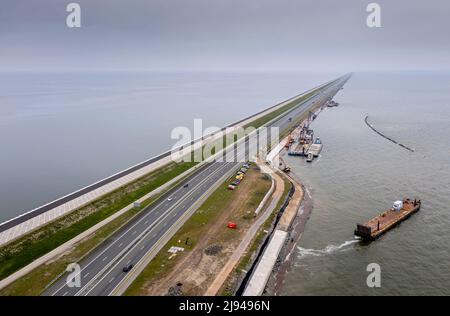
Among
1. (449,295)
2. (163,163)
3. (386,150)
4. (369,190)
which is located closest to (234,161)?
(163,163)

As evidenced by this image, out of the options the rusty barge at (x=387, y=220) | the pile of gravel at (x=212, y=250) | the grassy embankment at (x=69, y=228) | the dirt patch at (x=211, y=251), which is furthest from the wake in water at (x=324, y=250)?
the grassy embankment at (x=69, y=228)

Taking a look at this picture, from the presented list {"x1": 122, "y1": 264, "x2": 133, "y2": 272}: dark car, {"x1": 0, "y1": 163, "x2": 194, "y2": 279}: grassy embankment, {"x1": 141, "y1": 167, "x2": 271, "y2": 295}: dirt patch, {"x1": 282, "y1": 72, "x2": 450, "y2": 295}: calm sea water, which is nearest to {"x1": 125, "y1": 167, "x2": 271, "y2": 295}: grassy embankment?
{"x1": 141, "y1": 167, "x2": 271, "y2": 295}: dirt patch

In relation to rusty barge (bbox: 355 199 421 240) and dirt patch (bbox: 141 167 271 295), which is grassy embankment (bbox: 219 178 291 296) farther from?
rusty barge (bbox: 355 199 421 240)

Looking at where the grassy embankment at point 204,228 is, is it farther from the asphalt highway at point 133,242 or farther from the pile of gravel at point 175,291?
the pile of gravel at point 175,291

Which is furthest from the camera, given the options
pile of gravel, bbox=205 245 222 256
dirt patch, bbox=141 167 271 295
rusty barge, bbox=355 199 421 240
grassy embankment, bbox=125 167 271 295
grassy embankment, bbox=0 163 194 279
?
rusty barge, bbox=355 199 421 240

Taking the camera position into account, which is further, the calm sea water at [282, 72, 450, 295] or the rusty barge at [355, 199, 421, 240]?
the rusty barge at [355, 199, 421, 240]
